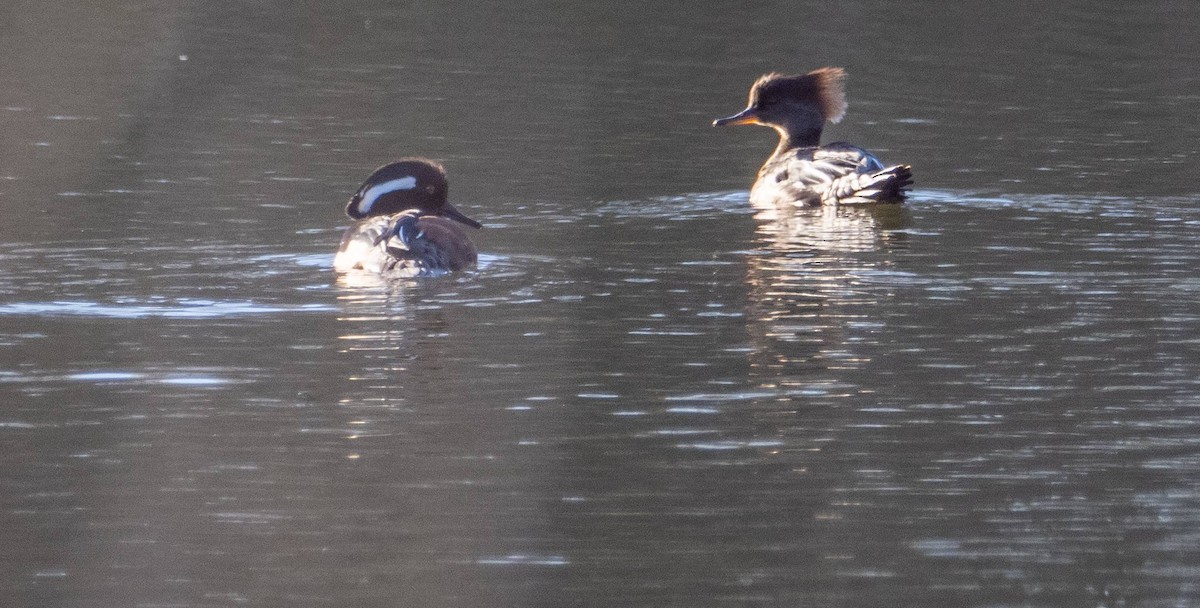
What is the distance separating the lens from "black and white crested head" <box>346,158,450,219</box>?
1194cm

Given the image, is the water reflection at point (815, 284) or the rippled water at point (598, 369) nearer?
the rippled water at point (598, 369)

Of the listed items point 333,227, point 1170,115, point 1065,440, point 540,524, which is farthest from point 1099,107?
point 540,524

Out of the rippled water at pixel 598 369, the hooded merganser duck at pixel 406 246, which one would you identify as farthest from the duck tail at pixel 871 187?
the hooded merganser duck at pixel 406 246

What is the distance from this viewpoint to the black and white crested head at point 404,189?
1194cm

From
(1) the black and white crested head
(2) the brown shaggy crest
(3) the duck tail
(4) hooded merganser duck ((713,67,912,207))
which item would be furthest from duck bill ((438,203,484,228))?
(2) the brown shaggy crest

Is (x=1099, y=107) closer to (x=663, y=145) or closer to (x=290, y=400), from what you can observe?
(x=663, y=145)

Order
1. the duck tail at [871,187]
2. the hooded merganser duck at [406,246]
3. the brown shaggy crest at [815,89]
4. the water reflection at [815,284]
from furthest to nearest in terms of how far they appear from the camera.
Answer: the brown shaggy crest at [815,89]
the duck tail at [871,187]
the hooded merganser duck at [406,246]
the water reflection at [815,284]

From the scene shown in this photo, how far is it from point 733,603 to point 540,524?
2.95 ft

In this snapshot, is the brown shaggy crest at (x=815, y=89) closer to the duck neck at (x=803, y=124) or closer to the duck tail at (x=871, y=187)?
the duck neck at (x=803, y=124)

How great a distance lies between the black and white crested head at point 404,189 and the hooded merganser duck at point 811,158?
2767mm

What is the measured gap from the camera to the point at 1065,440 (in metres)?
7.23

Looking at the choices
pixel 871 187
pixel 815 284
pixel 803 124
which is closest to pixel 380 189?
pixel 815 284

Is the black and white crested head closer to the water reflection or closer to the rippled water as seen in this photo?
the rippled water

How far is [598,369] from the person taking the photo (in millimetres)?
8461
